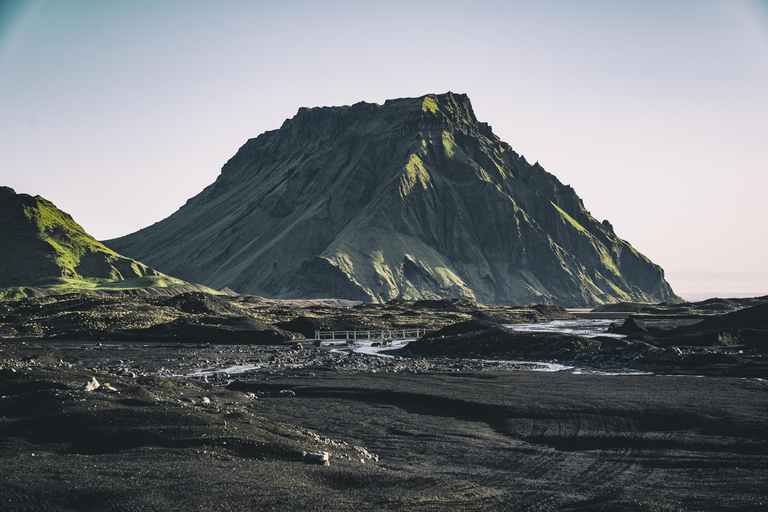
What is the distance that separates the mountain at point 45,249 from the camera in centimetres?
12825

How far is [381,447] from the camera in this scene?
14.8 m

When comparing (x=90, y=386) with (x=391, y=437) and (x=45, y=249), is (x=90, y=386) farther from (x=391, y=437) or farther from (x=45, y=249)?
(x=45, y=249)

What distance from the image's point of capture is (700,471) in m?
12.4

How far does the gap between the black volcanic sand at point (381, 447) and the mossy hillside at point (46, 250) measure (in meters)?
115

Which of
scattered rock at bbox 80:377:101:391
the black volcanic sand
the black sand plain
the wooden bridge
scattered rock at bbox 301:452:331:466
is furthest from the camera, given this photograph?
the wooden bridge

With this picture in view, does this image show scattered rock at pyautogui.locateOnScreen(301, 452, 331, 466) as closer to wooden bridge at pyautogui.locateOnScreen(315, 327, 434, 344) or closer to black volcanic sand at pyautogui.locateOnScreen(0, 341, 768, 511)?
black volcanic sand at pyautogui.locateOnScreen(0, 341, 768, 511)

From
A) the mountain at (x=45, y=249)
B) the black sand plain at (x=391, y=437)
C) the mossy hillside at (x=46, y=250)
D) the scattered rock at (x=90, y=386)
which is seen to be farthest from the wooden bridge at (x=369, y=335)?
the mountain at (x=45, y=249)

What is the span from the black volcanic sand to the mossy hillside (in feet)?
377

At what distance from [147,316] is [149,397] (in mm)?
49122

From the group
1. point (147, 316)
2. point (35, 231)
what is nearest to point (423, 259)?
point (35, 231)

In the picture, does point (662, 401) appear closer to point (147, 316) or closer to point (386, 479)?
point (386, 479)

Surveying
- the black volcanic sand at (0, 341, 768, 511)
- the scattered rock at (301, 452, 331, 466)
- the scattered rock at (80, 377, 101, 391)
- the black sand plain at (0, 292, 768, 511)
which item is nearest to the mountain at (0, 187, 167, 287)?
the black sand plain at (0, 292, 768, 511)

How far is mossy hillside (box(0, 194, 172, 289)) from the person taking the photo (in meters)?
128

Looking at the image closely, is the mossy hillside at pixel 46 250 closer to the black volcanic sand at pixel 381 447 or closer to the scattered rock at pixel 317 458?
the black volcanic sand at pixel 381 447
